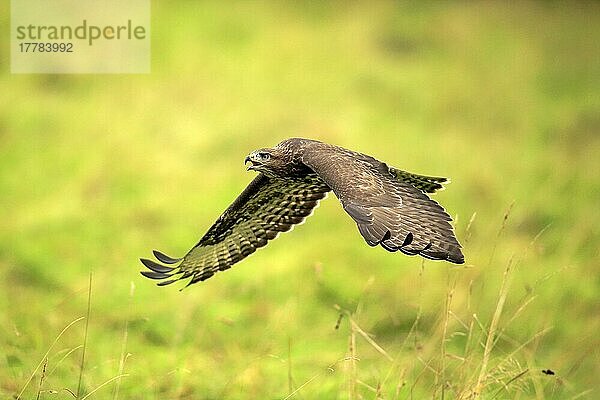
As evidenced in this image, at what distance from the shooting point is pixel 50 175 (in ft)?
29.7

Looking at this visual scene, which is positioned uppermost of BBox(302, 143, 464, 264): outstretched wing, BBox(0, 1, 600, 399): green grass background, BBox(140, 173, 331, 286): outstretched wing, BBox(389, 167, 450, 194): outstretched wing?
BBox(302, 143, 464, 264): outstretched wing

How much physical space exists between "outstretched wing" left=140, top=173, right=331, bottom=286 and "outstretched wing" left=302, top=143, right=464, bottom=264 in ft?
1.91

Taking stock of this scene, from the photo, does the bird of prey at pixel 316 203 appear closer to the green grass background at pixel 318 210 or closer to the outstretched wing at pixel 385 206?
the outstretched wing at pixel 385 206

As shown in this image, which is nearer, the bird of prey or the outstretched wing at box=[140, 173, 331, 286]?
the bird of prey

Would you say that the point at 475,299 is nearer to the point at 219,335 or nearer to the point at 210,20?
the point at 219,335

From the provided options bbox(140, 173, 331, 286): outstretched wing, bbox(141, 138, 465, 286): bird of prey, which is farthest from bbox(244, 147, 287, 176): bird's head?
bbox(140, 173, 331, 286): outstretched wing

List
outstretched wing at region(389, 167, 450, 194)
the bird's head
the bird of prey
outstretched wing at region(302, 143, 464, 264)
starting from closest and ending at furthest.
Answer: outstretched wing at region(302, 143, 464, 264) → the bird of prey → the bird's head → outstretched wing at region(389, 167, 450, 194)

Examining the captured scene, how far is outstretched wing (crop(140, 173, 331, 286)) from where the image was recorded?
4.96 m

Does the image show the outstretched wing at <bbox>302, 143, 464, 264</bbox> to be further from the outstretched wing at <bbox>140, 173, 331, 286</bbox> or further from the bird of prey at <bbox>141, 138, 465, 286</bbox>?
the outstretched wing at <bbox>140, 173, 331, 286</bbox>

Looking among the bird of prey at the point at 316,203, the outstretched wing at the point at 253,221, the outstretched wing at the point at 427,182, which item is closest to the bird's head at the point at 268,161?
the bird of prey at the point at 316,203

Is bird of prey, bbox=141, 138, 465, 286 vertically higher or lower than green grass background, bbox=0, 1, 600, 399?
higher

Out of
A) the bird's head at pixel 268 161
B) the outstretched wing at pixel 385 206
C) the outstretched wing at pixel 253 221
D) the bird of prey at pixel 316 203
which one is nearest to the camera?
the outstretched wing at pixel 385 206

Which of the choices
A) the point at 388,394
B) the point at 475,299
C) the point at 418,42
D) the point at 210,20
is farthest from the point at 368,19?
the point at 388,394

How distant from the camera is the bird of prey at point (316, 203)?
12.2ft
